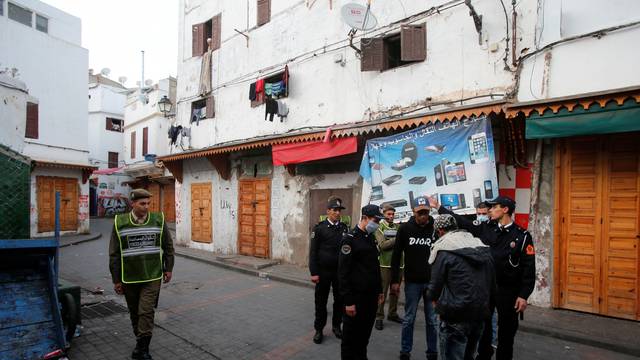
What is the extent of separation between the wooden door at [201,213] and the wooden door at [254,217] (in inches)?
74.4

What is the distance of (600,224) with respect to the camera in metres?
6.18

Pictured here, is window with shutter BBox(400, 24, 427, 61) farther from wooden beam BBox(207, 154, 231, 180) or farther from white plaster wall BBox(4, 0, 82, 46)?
white plaster wall BBox(4, 0, 82, 46)

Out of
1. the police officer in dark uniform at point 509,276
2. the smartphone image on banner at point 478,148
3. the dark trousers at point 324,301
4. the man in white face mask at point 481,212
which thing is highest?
the smartphone image on banner at point 478,148

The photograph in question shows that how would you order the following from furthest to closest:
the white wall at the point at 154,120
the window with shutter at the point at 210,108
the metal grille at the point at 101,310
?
the white wall at the point at 154,120 → the window with shutter at the point at 210,108 → the metal grille at the point at 101,310

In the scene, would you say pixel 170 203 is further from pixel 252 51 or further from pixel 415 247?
pixel 415 247

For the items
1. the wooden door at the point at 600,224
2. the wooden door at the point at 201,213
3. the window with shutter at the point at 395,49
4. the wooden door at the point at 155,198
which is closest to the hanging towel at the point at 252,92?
the wooden door at the point at 201,213

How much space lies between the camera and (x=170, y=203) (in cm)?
2497

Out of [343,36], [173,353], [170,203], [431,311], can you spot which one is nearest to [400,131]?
[343,36]

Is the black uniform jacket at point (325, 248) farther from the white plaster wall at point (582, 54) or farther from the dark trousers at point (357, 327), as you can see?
the white plaster wall at point (582, 54)

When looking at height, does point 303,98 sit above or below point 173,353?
above

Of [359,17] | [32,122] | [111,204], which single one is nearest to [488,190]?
[359,17]

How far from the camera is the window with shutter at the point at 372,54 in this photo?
875 centimetres

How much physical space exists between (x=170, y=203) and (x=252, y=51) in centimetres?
1579

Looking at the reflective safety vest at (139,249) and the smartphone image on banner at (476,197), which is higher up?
the smartphone image on banner at (476,197)
